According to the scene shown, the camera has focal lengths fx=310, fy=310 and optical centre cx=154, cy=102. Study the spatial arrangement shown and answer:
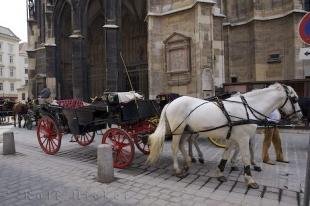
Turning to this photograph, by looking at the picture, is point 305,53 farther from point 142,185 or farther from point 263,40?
point 263,40

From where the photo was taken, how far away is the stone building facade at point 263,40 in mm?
14430

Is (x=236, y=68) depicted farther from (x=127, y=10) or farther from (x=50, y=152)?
(x=50, y=152)

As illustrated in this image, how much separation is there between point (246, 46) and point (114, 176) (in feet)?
42.2

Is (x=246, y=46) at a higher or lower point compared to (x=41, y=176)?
higher

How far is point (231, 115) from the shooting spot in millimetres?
5121

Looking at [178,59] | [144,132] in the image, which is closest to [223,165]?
[144,132]

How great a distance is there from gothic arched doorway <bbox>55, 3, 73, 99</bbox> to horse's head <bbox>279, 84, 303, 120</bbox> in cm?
1447

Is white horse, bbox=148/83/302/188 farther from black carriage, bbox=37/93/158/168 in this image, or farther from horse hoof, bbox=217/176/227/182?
black carriage, bbox=37/93/158/168

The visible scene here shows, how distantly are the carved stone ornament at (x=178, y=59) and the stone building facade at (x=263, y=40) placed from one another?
6115 mm

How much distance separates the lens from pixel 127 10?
787 inches

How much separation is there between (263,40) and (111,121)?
1156 centimetres

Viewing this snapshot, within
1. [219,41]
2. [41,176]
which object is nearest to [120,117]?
[41,176]

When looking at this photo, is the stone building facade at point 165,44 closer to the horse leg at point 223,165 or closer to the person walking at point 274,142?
the horse leg at point 223,165

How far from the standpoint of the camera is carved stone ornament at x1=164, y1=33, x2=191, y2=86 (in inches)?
427
